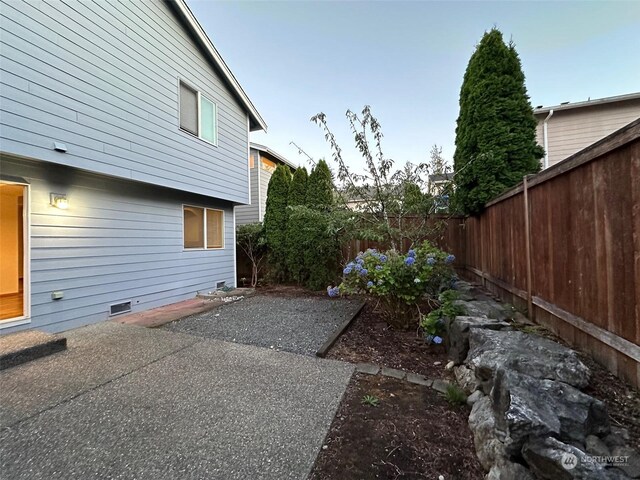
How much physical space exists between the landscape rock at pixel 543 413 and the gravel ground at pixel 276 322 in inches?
85.2

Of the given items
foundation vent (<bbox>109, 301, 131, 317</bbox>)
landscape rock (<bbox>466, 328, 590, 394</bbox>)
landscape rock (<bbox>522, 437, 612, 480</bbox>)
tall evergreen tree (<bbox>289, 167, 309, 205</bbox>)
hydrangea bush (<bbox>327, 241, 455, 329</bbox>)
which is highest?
tall evergreen tree (<bbox>289, 167, 309, 205</bbox>)

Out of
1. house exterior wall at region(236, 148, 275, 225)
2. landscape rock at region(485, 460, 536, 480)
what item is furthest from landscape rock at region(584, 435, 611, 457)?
house exterior wall at region(236, 148, 275, 225)

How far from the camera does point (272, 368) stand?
298 centimetres

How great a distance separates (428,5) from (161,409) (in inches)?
329

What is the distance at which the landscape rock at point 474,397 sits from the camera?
2.18m

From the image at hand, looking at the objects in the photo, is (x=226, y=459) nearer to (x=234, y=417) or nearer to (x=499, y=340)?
(x=234, y=417)

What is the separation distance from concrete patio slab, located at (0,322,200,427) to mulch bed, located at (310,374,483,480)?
2.23 metres

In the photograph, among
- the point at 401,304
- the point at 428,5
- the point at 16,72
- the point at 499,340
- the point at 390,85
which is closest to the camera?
the point at 499,340

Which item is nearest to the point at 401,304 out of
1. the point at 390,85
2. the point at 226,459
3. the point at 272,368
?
the point at 272,368

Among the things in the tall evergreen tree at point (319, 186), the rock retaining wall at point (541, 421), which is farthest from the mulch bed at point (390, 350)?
the tall evergreen tree at point (319, 186)

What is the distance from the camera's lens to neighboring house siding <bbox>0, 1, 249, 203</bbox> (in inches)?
138

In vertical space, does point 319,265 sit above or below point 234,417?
above

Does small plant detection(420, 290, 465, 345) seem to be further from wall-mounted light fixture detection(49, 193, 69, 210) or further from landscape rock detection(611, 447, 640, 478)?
wall-mounted light fixture detection(49, 193, 69, 210)

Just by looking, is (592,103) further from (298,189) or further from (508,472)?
(508,472)
